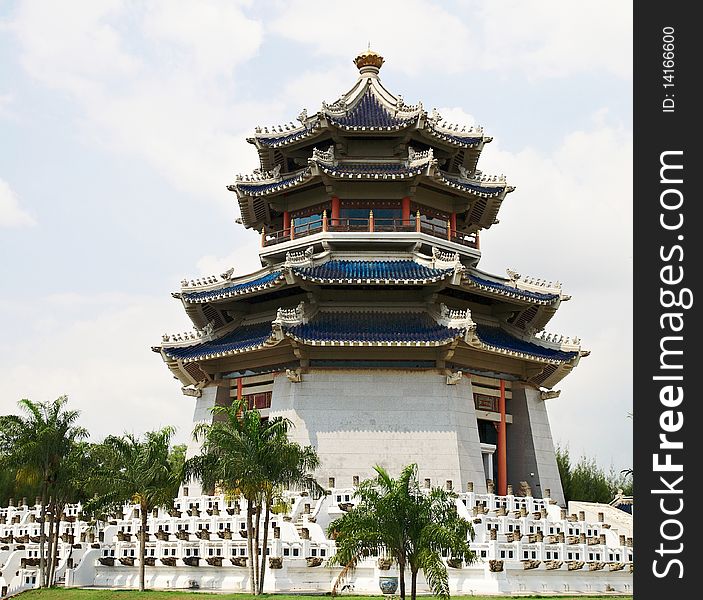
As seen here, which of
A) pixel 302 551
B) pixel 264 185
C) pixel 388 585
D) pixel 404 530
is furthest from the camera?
pixel 264 185

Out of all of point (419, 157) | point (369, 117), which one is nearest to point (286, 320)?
point (419, 157)

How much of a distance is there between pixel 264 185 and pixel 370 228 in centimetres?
584

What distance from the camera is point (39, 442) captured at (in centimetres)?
3059

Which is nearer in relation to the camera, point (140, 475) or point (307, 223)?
point (140, 475)

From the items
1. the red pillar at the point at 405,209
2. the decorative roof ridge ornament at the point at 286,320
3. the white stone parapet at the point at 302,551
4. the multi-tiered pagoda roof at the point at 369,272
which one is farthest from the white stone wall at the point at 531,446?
the decorative roof ridge ornament at the point at 286,320

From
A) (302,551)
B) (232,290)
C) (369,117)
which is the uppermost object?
(369,117)

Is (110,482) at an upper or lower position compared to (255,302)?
lower

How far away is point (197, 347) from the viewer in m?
41.4

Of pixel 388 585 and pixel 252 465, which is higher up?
pixel 252 465

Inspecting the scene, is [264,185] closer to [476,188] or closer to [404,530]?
[476,188]

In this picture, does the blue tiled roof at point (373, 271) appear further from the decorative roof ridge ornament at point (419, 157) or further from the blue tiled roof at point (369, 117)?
the blue tiled roof at point (369, 117)
